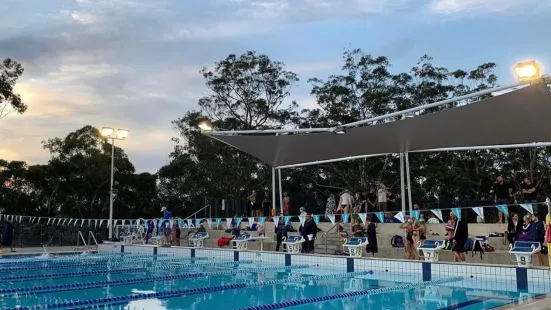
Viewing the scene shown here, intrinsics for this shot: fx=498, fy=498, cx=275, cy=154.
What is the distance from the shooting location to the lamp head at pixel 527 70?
22.5ft

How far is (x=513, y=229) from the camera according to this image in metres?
11.0

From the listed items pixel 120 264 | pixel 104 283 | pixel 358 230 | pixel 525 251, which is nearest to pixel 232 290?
pixel 104 283

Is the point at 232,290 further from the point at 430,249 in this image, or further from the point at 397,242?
the point at 397,242

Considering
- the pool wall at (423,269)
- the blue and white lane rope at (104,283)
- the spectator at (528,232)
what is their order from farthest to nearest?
the spectator at (528,232) → the blue and white lane rope at (104,283) → the pool wall at (423,269)

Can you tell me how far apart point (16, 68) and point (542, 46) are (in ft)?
61.3

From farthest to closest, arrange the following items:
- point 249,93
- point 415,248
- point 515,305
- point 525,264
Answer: point 249,93, point 415,248, point 525,264, point 515,305

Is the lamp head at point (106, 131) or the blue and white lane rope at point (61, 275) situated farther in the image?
the lamp head at point (106, 131)

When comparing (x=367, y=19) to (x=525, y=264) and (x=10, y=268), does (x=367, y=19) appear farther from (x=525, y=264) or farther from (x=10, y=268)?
(x=10, y=268)

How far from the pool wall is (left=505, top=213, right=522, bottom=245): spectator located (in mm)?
1673

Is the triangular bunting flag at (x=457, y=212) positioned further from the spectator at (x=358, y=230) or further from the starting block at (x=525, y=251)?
the spectator at (x=358, y=230)

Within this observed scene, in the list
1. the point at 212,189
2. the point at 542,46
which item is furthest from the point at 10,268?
the point at 542,46

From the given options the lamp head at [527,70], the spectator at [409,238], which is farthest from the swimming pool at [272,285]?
the lamp head at [527,70]

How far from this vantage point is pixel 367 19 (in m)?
14.8

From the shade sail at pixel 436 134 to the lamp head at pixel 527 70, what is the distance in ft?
1.07
